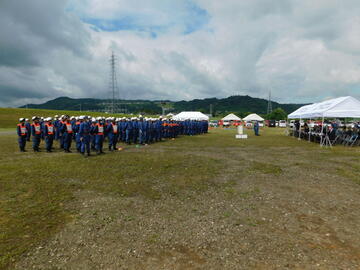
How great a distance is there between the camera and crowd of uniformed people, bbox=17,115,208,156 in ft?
42.3

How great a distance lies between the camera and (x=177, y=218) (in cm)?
515

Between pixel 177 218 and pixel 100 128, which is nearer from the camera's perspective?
pixel 177 218

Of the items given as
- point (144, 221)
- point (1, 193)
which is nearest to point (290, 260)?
point (144, 221)

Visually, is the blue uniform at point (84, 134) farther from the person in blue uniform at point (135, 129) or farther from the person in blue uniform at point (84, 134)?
the person in blue uniform at point (135, 129)

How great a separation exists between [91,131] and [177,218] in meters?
9.29

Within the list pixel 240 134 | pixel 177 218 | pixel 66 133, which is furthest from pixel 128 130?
pixel 240 134

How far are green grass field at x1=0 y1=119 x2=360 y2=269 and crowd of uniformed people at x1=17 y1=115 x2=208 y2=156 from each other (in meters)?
3.68

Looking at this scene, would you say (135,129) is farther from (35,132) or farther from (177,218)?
(177,218)

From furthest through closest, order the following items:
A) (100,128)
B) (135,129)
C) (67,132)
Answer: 1. (135,129)
2. (67,132)
3. (100,128)

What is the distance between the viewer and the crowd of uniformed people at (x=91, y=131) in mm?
12891

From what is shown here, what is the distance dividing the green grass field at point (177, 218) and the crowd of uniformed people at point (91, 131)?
368 cm

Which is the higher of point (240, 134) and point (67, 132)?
point (67, 132)

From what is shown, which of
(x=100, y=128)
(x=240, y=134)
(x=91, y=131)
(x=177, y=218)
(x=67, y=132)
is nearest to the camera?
(x=177, y=218)

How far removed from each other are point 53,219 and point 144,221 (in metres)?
2.03
